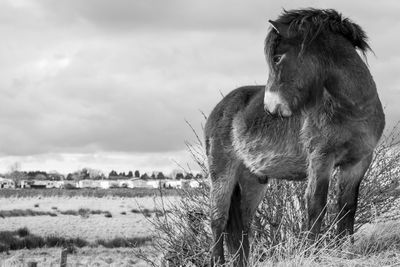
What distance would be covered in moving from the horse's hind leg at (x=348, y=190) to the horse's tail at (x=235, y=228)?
1.17 metres

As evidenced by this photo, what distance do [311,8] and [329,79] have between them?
30.7 inches

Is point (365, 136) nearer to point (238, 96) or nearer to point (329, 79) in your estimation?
point (329, 79)

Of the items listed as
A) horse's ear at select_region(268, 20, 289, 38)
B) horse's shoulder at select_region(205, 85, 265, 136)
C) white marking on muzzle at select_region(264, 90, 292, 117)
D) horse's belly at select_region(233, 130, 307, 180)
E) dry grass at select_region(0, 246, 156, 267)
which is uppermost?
horse's ear at select_region(268, 20, 289, 38)

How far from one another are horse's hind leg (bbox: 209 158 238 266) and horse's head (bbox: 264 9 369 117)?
4.48 feet

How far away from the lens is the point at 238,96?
234 inches

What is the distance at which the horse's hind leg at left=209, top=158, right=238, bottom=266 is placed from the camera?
19.4 feet

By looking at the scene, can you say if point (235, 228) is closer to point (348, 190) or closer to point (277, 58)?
point (348, 190)

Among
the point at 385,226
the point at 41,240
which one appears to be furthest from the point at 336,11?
the point at 41,240

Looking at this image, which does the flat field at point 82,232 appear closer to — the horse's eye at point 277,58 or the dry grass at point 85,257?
the dry grass at point 85,257

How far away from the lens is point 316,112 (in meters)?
4.80

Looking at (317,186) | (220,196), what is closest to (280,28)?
(317,186)

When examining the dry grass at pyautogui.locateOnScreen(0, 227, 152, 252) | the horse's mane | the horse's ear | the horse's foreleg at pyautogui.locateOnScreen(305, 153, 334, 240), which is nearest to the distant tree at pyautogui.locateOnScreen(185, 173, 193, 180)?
the horse's foreleg at pyautogui.locateOnScreen(305, 153, 334, 240)

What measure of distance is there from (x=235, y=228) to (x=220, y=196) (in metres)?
0.43

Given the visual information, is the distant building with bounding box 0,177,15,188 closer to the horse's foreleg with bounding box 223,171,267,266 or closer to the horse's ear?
the horse's foreleg with bounding box 223,171,267,266
